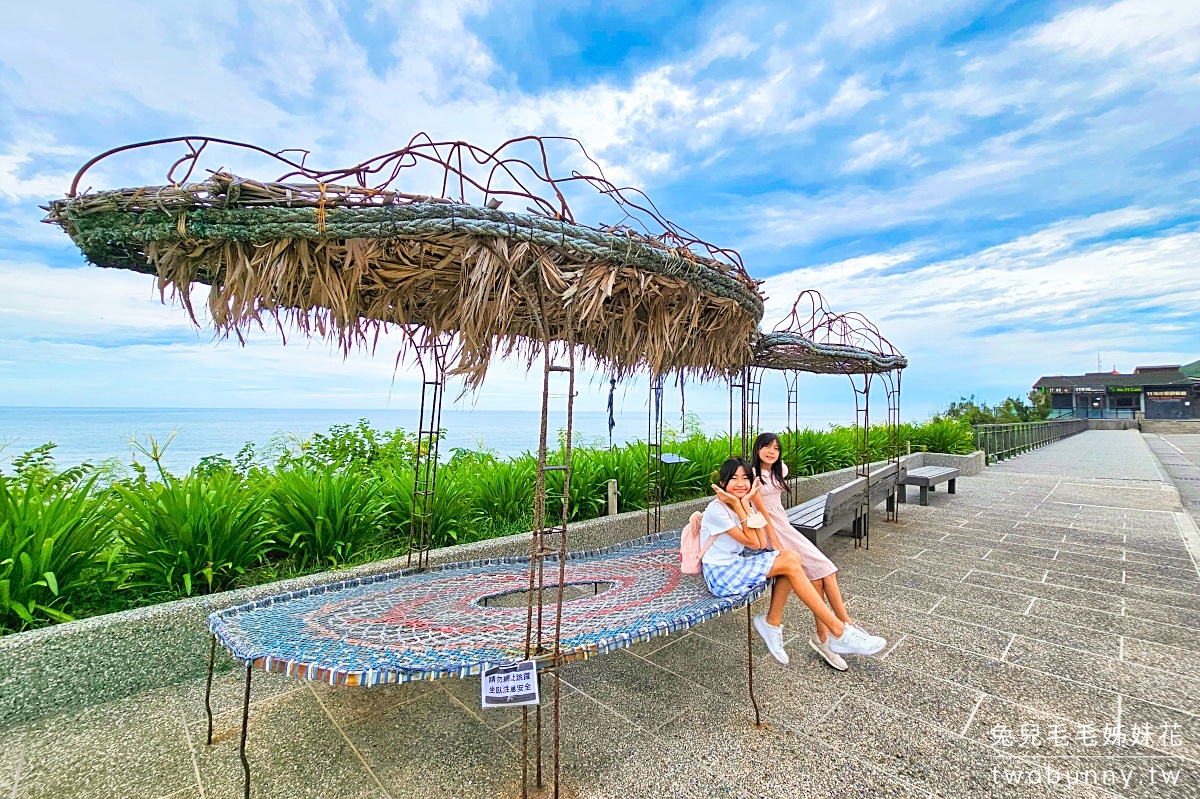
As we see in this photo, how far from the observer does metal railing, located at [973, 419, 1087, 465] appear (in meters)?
11.5

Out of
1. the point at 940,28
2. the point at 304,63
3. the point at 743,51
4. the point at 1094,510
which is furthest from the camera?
the point at 1094,510

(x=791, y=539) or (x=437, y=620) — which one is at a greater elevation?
(x=791, y=539)

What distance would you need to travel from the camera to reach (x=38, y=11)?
2469 millimetres

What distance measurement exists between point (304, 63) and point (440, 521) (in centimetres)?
334

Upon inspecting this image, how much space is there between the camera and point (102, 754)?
1.86 m

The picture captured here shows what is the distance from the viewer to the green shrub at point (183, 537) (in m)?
2.62

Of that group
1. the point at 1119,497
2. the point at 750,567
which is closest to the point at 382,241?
the point at 750,567

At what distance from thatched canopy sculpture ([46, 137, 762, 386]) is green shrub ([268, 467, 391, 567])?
154cm

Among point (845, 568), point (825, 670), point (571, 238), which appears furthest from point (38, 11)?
point (845, 568)

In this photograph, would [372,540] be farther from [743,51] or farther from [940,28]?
[940,28]

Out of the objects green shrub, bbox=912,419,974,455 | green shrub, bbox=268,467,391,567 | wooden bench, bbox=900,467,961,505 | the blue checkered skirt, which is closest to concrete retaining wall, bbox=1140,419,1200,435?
green shrub, bbox=912,419,974,455

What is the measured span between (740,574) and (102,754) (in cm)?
276

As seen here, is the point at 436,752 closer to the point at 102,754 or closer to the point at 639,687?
the point at 639,687

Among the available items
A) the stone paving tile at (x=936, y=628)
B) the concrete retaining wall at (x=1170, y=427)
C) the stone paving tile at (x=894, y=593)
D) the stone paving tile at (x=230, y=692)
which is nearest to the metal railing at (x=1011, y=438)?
the stone paving tile at (x=894, y=593)
